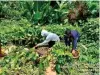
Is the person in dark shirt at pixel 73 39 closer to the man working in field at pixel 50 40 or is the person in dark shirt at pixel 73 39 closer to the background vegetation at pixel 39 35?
the background vegetation at pixel 39 35

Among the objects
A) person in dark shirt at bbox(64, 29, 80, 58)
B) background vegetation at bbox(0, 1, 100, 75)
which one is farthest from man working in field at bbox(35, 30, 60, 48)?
person in dark shirt at bbox(64, 29, 80, 58)

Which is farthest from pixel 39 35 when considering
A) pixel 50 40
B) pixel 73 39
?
pixel 73 39

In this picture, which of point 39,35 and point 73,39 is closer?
point 73,39

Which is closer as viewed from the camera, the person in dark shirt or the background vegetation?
the background vegetation

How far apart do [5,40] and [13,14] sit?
2299 millimetres

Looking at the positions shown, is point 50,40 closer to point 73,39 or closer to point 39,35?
point 73,39

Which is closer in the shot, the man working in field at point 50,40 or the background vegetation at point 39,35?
the background vegetation at point 39,35

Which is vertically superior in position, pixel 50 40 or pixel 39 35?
pixel 50 40

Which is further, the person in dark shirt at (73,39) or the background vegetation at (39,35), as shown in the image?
the person in dark shirt at (73,39)

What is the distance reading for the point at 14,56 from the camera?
841 cm

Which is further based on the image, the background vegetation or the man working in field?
the man working in field

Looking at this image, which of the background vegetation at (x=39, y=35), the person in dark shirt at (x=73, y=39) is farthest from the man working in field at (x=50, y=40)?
the person in dark shirt at (x=73, y=39)

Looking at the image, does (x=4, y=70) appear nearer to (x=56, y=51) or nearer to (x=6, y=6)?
(x=56, y=51)

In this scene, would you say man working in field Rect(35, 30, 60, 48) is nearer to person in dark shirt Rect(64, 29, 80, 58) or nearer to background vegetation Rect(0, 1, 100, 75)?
background vegetation Rect(0, 1, 100, 75)
